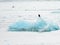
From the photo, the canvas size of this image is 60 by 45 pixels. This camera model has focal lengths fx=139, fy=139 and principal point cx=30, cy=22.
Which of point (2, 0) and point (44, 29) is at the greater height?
point (2, 0)

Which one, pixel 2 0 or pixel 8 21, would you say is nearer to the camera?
pixel 8 21

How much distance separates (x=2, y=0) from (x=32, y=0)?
713mm

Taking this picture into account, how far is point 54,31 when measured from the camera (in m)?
1.66

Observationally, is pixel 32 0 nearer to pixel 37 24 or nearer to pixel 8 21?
pixel 8 21
